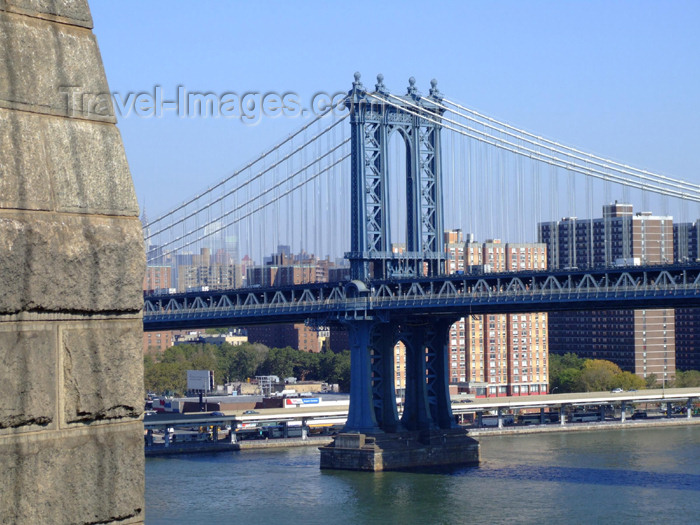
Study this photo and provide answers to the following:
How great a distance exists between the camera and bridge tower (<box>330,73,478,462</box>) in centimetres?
4922

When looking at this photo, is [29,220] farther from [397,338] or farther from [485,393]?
[485,393]

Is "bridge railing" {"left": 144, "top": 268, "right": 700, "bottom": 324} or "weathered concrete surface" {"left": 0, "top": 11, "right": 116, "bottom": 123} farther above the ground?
"bridge railing" {"left": 144, "top": 268, "right": 700, "bottom": 324}

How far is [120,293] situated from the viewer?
11.1 feet

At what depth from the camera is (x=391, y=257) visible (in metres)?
49.7

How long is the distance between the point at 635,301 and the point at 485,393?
4446 centimetres

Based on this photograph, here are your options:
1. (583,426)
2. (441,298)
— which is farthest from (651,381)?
(441,298)

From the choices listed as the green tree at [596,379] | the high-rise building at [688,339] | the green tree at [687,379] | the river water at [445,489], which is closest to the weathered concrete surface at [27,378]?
the river water at [445,489]

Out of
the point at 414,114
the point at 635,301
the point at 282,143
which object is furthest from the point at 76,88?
the point at 282,143

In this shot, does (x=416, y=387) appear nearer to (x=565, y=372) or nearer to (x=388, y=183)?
(x=388, y=183)

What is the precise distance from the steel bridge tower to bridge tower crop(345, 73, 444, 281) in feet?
0.12

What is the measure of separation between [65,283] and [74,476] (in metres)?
0.48

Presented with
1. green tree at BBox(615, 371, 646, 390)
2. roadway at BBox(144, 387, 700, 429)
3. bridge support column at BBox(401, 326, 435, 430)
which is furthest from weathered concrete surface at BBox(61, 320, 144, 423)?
green tree at BBox(615, 371, 646, 390)

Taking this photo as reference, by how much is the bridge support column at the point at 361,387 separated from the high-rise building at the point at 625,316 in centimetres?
4618

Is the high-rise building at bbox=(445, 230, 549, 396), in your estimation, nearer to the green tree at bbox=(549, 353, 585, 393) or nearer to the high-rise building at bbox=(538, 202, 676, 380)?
the green tree at bbox=(549, 353, 585, 393)
